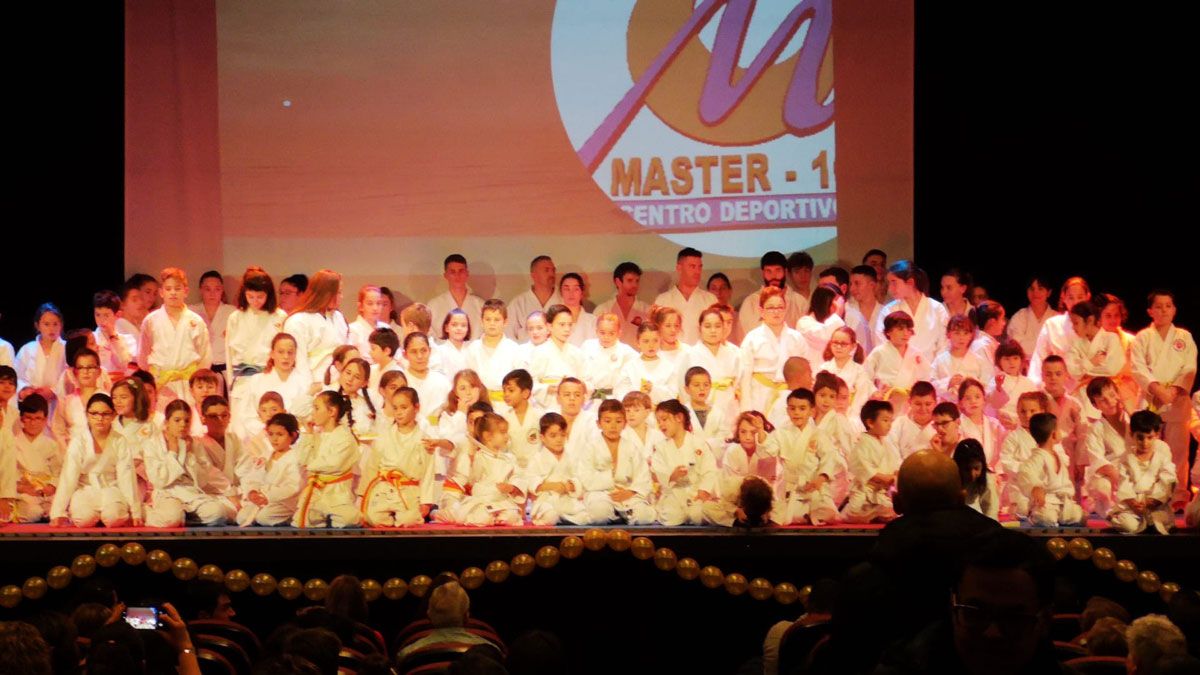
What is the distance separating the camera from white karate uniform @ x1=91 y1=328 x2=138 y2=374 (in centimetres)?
807

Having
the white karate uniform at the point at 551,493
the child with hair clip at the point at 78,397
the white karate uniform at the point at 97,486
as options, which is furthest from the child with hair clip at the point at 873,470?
the child with hair clip at the point at 78,397

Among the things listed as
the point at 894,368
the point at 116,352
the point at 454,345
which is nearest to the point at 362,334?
the point at 454,345

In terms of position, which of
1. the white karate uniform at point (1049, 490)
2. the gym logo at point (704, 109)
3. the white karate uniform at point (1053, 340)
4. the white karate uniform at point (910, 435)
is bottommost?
the white karate uniform at point (1049, 490)

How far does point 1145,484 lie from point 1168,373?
4.56 ft

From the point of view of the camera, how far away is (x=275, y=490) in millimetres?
6891

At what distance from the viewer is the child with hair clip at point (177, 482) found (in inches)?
269

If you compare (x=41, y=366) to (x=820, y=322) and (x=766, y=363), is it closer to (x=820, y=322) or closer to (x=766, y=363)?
(x=766, y=363)

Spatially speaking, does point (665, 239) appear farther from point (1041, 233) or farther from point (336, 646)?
point (336, 646)

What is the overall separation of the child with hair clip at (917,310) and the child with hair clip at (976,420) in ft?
2.77

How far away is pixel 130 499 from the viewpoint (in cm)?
686

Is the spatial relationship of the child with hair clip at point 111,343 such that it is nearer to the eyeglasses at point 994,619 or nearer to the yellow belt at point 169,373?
the yellow belt at point 169,373

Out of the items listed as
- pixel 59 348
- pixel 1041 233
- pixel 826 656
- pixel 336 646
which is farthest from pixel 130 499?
pixel 1041 233

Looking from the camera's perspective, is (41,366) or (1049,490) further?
(41,366)

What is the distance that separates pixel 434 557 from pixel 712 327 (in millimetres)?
2321
